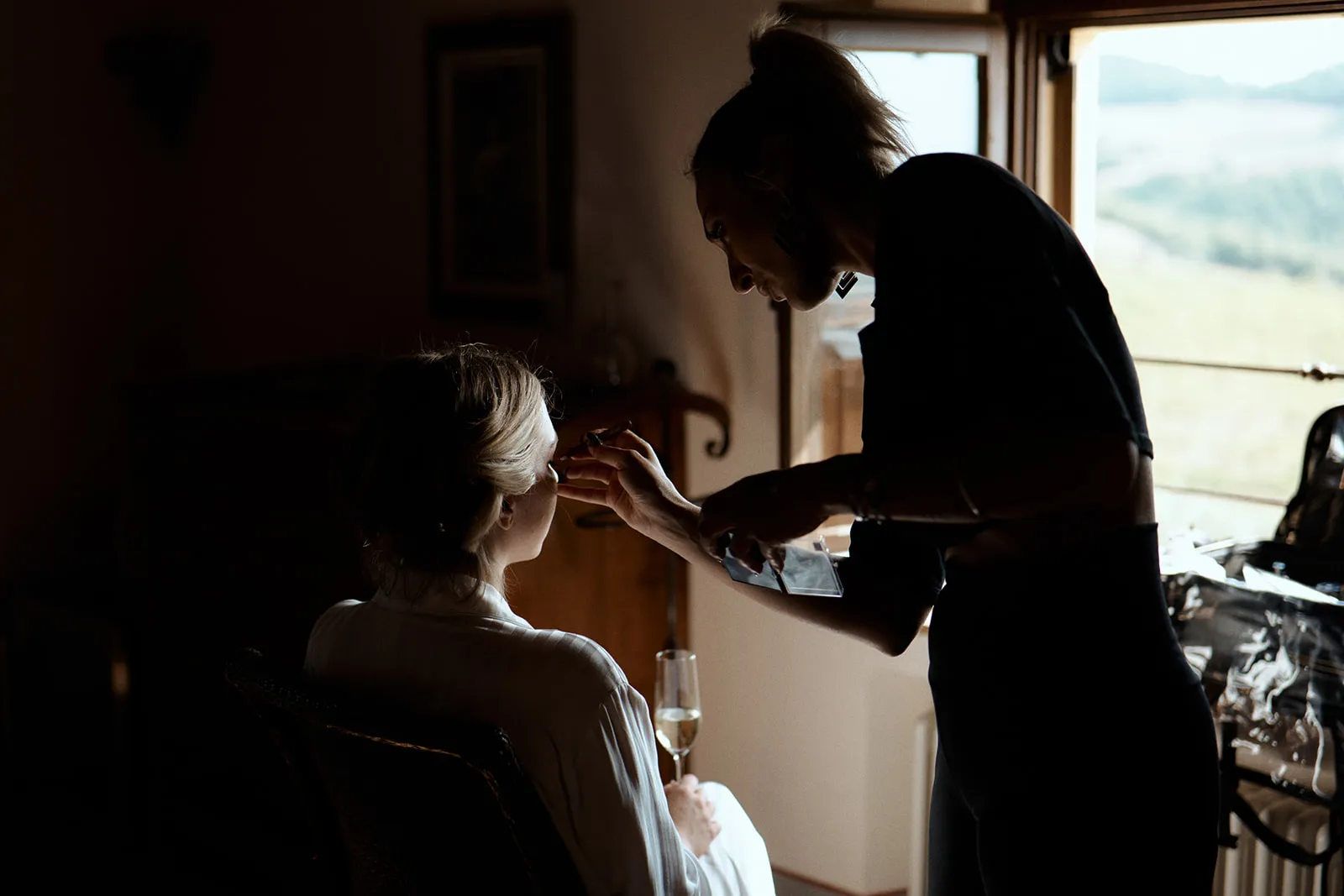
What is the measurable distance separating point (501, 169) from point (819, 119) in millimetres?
2046

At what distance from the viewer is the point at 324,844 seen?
1.46 metres

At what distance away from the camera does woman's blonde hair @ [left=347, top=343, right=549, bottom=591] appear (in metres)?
1.46

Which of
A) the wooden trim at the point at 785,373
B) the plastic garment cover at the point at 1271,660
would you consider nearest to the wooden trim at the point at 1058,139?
the wooden trim at the point at 785,373

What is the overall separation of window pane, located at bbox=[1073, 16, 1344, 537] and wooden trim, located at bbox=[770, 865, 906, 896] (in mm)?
1006

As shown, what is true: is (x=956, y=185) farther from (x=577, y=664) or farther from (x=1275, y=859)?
(x=1275, y=859)

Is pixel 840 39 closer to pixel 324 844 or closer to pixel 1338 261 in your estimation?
pixel 1338 261

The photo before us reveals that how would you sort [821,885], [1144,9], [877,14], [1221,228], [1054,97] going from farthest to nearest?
[1221,228] < [821,885] < [1054,97] < [877,14] < [1144,9]

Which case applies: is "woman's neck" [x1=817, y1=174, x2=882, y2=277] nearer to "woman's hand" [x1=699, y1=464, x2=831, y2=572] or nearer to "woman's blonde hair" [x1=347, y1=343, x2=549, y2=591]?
"woman's hand" [x1=699, y1=464, x2=831, y2=572]

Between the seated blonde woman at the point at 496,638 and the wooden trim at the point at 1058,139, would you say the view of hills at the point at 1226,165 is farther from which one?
the seated blonde woman at the point at 496,638

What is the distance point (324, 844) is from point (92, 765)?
260 centimetres

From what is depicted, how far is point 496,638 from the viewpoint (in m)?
1.38

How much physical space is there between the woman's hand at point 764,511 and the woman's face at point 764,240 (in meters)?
0.19

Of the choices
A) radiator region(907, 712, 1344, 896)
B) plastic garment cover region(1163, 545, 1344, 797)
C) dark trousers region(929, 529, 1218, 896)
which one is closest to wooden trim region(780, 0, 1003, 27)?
plastic garment cover region(1163, 545, 1344, 797)

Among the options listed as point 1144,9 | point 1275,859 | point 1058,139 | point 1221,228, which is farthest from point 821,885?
point 1144,9
